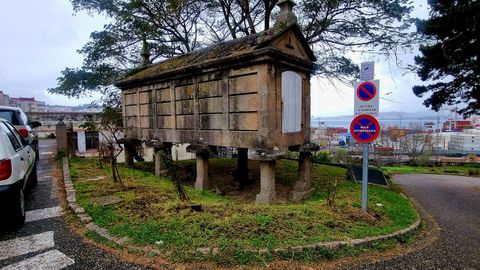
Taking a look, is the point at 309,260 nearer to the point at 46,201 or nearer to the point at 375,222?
the point at 375,222

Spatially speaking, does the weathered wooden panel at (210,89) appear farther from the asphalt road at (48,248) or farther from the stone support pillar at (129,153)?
the stone support pillar at (129,153)

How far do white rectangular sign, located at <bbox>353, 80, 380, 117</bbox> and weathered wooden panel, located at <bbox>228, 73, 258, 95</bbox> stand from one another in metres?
2.62

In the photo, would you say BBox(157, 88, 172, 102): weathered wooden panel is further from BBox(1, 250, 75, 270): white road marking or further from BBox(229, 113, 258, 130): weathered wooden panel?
BBox(1, 250, 75, 270): white road marking

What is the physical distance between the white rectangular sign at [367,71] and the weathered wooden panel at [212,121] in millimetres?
3918

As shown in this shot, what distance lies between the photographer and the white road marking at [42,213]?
17.5 feet

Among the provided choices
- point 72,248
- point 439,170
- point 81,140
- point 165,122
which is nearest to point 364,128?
point 72,248

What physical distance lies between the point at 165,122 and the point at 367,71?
23.8 ft

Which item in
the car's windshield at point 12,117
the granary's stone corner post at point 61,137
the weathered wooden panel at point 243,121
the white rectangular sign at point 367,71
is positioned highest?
the white rectangular sign at point 367,71

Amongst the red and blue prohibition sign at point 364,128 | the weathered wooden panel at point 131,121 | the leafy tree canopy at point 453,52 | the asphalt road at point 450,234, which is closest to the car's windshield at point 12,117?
the weathered wooden panel at point 131,121

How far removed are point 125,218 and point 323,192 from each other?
6179 mm

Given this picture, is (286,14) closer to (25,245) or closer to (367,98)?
(367,98)

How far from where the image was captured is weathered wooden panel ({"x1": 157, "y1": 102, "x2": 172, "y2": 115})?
1009 cm

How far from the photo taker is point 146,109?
37.1 feet

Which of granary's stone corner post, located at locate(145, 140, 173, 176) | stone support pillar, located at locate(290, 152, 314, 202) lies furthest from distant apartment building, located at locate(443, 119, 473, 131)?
granary's stone corner post, located at locate(145, 140, 173, 176)
